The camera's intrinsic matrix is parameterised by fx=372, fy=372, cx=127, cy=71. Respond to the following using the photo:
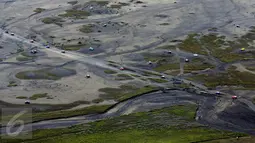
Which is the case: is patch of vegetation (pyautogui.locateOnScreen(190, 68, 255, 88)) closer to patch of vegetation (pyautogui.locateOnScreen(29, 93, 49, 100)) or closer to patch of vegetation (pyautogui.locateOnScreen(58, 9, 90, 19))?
patch of vegetation (pyautogui.locateOnScreen(29, 93, 49, 100))

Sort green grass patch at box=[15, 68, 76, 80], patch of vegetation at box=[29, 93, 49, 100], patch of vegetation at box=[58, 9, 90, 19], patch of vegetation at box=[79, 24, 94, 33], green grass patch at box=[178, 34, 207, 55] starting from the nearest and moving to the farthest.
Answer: patch of vegetation at box=[29, 93, 49, 100] → green grass patch at box=[15, 68, 76, 80] → green grass patch at box=[178, 34, 207, 55] → patch of vegetation at box=[79, 24, 94, 33] → patch of vegetation at box=[58, 9, 90, 19]

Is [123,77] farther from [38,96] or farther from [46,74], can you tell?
[38,96]

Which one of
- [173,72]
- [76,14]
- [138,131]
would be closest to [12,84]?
[138,131]

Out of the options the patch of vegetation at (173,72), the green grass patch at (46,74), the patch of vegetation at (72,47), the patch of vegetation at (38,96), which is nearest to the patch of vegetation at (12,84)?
the green grass patch at (46,74)

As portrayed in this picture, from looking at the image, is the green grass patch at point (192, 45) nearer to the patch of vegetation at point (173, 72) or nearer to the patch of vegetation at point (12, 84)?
the patch of vegetation at point (173, 72)

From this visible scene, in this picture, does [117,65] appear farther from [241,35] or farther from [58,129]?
[241,35]

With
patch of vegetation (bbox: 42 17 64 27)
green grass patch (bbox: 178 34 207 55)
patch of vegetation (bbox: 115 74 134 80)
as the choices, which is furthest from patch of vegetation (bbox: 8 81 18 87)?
green grass patch (bbox: 178 34 207 55)
